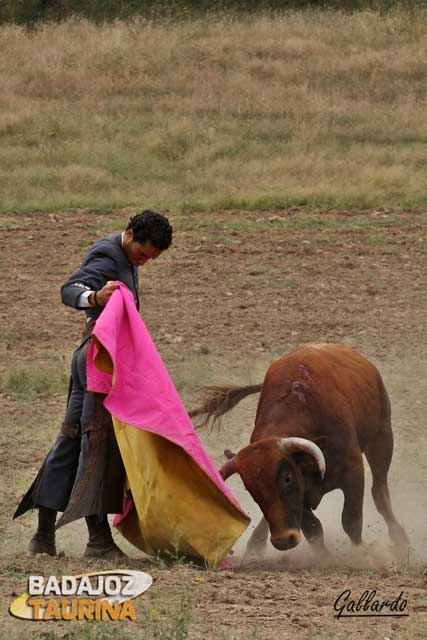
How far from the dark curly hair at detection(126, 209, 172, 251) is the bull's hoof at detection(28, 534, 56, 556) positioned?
A: 1617 millimetres

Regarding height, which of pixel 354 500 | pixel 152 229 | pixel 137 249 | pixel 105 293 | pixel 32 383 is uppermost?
pixel 152 229

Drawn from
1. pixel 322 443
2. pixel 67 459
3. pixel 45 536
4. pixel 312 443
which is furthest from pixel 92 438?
pixel 322 443

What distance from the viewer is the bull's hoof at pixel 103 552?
646 cm

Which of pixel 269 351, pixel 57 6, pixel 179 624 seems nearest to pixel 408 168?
pixel 269 351

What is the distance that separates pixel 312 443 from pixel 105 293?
1.37 meters

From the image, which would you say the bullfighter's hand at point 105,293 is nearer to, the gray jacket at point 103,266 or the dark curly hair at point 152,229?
the gray jacket at point 103,266

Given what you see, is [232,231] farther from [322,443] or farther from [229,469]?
[229,469]

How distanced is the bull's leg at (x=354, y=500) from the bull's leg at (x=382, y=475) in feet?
1.79

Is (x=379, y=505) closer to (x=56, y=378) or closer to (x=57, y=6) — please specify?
(x=56, y=378)

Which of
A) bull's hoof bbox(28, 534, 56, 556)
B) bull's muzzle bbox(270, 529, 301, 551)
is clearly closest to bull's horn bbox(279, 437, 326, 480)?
bull's muzzle bbox(270, 529, 301, 551)

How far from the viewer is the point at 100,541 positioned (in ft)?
21.3

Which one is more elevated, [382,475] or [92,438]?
[92,438]

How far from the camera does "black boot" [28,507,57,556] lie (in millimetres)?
6613

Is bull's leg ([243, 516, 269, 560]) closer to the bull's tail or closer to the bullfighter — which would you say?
the bull's tail
